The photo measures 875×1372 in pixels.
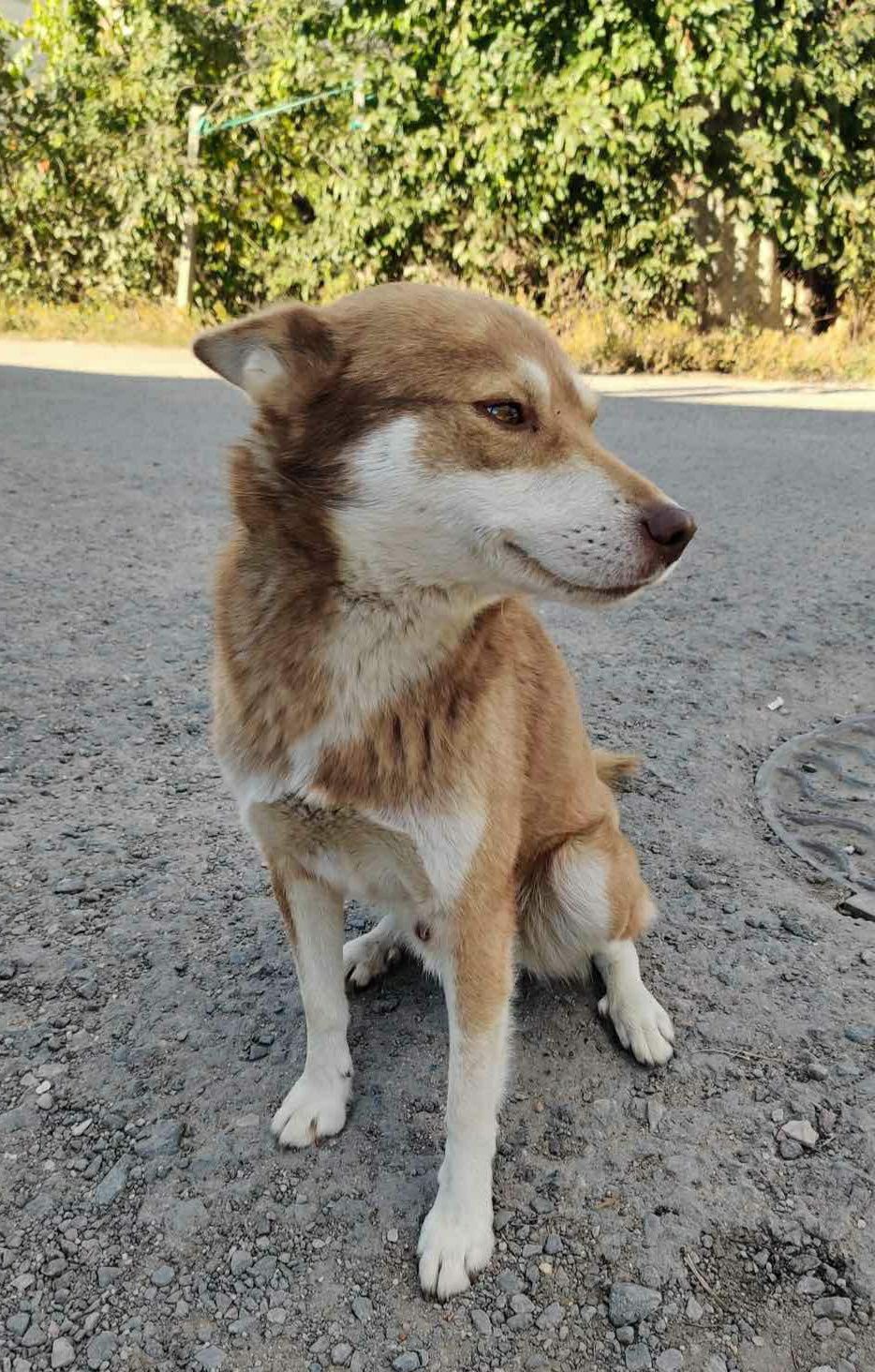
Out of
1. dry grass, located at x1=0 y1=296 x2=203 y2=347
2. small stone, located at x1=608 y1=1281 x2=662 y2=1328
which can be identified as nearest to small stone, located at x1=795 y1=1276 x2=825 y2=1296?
small stone, located at x1=608 y1=1281 x2=662 y2=1328

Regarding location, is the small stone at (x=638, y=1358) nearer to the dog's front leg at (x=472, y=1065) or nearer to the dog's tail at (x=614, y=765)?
the dog's front leg at (x=472, y=1065)

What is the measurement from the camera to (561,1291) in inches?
68.1

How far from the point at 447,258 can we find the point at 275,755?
12991mm

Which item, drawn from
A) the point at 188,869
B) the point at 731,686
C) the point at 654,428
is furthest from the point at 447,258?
the point at 188,869

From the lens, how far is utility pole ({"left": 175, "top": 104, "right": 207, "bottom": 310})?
14.2 metres

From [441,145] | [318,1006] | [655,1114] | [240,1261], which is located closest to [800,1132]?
[655,1114]

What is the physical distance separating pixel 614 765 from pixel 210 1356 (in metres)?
1.84

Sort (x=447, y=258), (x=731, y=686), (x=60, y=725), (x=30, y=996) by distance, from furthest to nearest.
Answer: (x=447, y=258)
(x=731, y=686)
(x=60, y=725)
(x=30, y=996)

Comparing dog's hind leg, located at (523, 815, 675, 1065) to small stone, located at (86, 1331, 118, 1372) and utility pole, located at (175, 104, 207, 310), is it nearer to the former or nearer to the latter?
small stone, located at (86, 1331, 118, 1372)

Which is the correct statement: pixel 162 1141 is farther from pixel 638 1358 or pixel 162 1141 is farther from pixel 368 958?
pixel 638 1358

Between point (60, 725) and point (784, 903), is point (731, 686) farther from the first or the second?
point (60, 725)

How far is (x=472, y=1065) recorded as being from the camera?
186cm

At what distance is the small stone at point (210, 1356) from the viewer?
1.60m

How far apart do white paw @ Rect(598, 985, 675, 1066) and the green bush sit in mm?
11413
